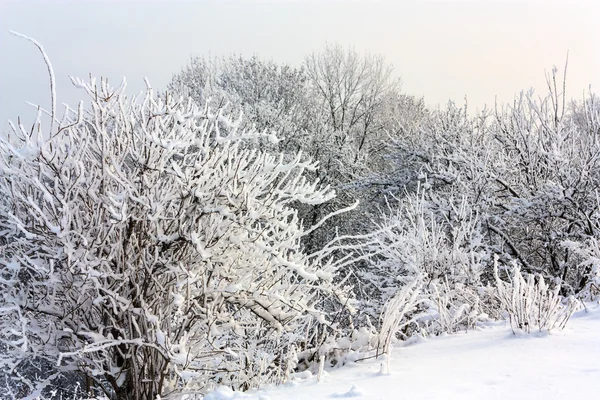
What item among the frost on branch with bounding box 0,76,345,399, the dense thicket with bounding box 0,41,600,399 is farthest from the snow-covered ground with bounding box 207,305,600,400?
the frost on branch with bounding box 0,76,345,399

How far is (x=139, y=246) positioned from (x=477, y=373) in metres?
2.93

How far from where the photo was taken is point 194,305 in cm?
483

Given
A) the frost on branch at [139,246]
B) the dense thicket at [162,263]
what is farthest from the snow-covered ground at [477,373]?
the frost on branch at [139,246]

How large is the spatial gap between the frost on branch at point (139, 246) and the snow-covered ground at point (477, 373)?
975 millimetres

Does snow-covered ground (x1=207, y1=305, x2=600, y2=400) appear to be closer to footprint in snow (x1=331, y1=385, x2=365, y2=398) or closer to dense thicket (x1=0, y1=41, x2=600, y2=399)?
footprint in snow (x1=331, y1=385, x2=365, y2=398)

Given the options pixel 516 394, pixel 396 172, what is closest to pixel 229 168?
pixel 516 394

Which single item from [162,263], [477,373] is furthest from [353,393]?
[162,263]

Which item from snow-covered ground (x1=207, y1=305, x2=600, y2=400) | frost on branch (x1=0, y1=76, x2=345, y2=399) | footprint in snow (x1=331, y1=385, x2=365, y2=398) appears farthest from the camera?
frost on branch (x1=0, y1=76, x2=345, y2=399)

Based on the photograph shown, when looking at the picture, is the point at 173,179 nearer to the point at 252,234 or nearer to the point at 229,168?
the point at 229,168

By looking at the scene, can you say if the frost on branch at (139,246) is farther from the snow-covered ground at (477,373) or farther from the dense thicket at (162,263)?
the snow-covered ground at (477,373)

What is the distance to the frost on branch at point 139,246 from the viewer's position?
173 inches

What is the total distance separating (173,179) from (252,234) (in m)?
0.90

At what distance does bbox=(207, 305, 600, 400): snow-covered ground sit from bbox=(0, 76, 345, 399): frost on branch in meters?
0.98

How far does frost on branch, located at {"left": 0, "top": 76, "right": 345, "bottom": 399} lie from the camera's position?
14.5 feet
